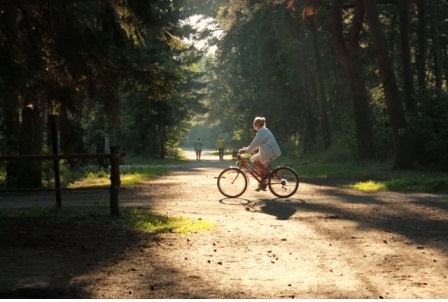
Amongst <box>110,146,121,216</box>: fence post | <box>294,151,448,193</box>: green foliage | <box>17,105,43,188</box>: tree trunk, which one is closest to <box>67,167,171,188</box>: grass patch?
<box>17,105,43,188</box>: tree trunk

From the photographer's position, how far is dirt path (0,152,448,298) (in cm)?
559

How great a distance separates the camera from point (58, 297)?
17.4 feet

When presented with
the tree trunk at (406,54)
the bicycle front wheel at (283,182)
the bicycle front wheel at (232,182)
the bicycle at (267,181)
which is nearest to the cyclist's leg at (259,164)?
the bicycle at (267,181)

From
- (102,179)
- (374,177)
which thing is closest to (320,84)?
(374,177)

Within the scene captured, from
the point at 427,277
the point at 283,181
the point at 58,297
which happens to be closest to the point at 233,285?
the point at 58,297

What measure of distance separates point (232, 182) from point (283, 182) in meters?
1.34

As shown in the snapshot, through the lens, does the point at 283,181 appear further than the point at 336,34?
No

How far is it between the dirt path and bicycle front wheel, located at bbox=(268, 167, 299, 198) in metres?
1.91

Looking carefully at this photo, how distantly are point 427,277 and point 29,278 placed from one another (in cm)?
420

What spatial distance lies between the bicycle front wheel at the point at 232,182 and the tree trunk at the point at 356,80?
509 inches

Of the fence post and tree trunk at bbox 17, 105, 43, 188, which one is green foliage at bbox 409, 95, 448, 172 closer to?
tree trunk at bbox 17, 105, 43, 188

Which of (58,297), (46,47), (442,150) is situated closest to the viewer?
(58,297)

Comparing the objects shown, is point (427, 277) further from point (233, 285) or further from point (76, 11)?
point (76, 11)

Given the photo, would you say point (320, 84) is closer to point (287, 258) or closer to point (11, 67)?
point (11, 67)
